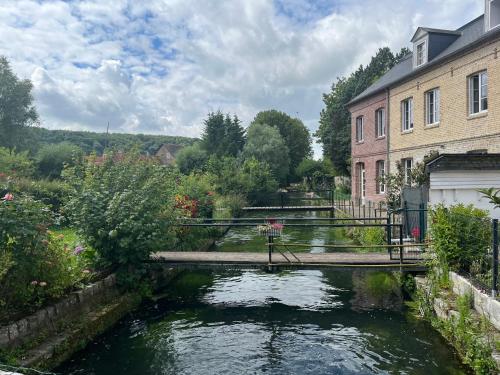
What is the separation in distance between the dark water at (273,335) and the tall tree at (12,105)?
3842 cm

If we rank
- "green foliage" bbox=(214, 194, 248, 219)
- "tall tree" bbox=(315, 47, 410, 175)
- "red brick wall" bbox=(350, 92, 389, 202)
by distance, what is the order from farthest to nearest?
"tall tree" bbox=(315, 47, 410, 175), "red brick wall" bbox=(350, 92, 389, 202), "green foliage" bbox=(214, 194, 248, 219)

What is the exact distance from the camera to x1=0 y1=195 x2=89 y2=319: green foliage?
19.1ft

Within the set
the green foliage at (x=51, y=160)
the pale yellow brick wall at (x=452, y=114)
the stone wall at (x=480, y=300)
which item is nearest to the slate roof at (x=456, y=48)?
the pale yellow brick wall at (x=452, y=114)

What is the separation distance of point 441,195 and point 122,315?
7364mm

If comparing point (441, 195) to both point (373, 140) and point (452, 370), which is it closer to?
point (452, 370)

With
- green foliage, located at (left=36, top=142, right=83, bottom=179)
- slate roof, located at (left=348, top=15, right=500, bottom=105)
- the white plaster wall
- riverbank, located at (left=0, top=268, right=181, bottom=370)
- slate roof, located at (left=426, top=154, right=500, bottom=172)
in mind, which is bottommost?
riverbank, located at (left=0, top=268, right=181, bottom=370)

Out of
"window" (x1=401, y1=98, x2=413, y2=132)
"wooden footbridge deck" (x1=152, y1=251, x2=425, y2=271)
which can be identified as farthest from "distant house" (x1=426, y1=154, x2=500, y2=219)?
"window" (x1=401, y1=98, x2=413, y2=132)

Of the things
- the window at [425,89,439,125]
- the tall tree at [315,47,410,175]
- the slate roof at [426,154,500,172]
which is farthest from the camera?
the tall tree at [315,47,410,175]

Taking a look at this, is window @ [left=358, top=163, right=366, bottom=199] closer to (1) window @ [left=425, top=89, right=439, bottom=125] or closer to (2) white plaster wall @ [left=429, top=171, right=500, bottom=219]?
(1) window @ [left=425, top=89, right=439, bottom=125]

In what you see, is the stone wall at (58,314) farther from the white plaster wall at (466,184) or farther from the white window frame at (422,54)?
the white window frame at (422,54)

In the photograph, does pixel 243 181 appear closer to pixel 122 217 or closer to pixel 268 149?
pixel 268 149

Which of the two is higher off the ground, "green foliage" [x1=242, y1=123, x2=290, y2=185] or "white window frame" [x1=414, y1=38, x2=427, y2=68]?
"white window frame" [x1=414, y1=38, x2=427, y2=68]

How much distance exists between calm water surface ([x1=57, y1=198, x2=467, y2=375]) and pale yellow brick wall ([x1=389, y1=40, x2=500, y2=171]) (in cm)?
681

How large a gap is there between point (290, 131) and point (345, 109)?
20.6m
